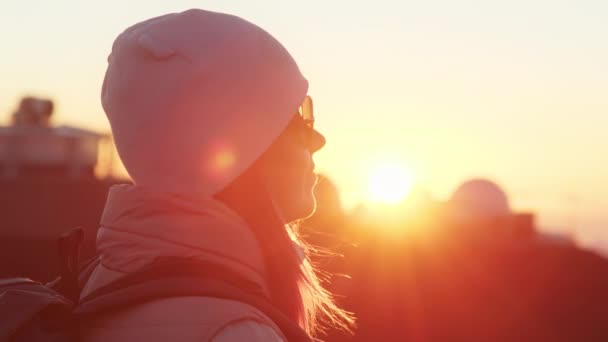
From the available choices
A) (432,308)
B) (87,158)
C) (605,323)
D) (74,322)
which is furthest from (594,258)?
(74,322)

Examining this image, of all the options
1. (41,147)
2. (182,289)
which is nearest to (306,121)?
(182,289)

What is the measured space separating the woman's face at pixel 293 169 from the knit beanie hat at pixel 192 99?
0.04 meters

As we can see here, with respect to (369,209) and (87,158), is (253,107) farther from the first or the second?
(87,158)

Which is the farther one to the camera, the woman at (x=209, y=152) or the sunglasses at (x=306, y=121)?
the sunglasses at (x=306, y=121)

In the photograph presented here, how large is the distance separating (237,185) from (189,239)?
222 mm

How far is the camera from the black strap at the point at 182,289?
6.28ft

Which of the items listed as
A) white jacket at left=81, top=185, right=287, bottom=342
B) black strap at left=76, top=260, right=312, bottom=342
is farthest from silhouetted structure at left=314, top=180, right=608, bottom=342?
black strap at left=76, top=260, right=312, bottom=342

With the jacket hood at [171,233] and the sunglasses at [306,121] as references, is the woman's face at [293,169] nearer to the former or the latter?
the sunglasses at [306,121]

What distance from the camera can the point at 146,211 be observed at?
7.00 feet

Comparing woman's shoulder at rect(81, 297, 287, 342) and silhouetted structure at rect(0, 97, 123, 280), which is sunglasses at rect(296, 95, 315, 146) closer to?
woman's shoulder at rect(81, 297, 287, 342)

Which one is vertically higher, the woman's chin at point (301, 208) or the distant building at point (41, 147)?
the woman's chin at point (301, 208)

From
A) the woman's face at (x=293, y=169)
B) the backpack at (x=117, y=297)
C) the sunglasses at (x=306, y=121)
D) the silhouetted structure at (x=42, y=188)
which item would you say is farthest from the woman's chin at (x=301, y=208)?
the silhouetted structure at (x=42, y=188)

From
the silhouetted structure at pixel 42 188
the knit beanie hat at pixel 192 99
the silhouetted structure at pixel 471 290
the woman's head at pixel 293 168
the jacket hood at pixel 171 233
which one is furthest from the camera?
the silhouetted structure at pixel 42 188

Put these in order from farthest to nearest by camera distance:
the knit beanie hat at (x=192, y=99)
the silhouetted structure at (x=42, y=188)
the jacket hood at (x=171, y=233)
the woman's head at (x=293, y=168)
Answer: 1. the silhouetted structure at (x=42, y=188)
2. the woman's head at (x=293, y=168)
3. the knit beanie hat at (x=192, y=99)
4. the jacket hood at (x=171, y=233)
